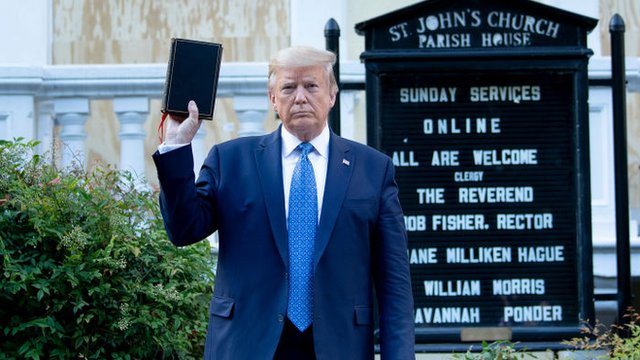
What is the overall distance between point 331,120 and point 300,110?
1786 mm

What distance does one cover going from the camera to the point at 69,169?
5.42 metres

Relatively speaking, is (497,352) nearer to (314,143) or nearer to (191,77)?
(314,143)

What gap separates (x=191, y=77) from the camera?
347cm

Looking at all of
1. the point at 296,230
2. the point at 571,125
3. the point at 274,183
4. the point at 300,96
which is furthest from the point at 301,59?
the point at 571,125

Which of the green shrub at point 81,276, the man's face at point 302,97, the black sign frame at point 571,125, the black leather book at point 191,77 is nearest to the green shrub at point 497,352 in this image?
the black sign frame at point 571,125

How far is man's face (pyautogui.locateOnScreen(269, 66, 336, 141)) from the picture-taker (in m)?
3.48

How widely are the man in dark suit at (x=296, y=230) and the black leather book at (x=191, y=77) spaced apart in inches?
1.7

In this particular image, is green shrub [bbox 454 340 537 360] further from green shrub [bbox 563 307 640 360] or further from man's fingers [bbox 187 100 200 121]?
man's fingers [bbox 187 100 200 121]

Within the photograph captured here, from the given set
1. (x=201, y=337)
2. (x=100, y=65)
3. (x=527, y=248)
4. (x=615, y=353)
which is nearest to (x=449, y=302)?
(x=527, y=248)

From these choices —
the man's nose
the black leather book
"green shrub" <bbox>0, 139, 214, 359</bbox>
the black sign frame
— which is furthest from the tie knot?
the black sign frame

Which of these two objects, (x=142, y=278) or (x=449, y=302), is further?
(x=449, y=302)

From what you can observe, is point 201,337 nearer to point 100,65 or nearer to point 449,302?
point 449,302

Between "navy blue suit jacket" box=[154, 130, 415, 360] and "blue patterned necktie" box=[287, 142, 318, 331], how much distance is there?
31 millimetres

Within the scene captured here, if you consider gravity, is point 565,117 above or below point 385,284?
above
